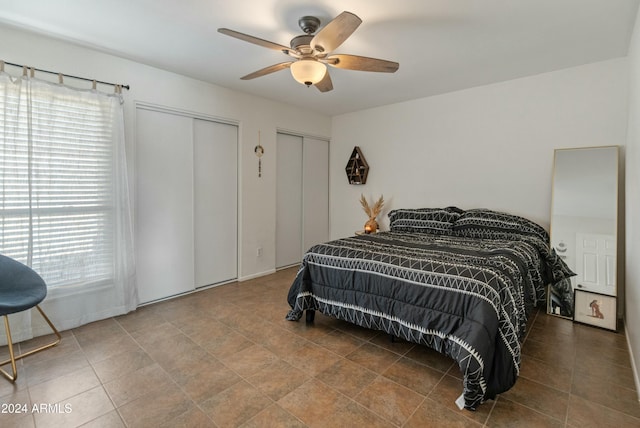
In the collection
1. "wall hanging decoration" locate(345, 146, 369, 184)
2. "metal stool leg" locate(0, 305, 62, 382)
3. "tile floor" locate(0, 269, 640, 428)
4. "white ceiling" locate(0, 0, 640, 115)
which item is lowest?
"tile floor" locate(0, 269, 640, 428)

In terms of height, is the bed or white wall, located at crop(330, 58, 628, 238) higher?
white wall, located at crop(330, 58, 628, 238)

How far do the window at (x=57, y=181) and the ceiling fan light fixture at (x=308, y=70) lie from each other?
1862 mm

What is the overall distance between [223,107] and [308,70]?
Result: 1.95 m

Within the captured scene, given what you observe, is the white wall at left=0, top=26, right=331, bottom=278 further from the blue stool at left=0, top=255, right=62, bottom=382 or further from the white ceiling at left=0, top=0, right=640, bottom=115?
the blue stool at left=0, top=255, right=62, bottom=382

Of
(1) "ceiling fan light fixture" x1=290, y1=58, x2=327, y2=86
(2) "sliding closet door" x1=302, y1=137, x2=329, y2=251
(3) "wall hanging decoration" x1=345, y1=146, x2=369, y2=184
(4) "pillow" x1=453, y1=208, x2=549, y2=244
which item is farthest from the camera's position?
(2) "sliding closet door" x1=302, y1=137, x2=329, y2=251

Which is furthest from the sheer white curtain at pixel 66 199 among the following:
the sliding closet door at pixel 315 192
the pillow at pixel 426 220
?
the pillow at pixel 426 220

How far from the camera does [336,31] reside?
5.97 feet

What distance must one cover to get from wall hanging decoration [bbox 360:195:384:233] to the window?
3.05 metres

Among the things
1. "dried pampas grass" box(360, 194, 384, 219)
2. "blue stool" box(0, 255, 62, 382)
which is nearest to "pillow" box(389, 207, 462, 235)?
"dried pampas grass" box(360, 194, 384, 219)

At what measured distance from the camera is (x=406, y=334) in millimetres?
2115

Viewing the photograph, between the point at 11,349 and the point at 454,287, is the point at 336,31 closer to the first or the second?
the point at 454,287

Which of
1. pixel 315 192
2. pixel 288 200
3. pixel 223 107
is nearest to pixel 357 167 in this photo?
pixel 315 192

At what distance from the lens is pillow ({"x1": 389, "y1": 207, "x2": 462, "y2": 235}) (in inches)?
139

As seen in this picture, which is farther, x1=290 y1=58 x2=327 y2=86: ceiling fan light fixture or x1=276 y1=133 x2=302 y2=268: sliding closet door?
x1=276 y1=133 x2=302 y2=268: sliding closet door
